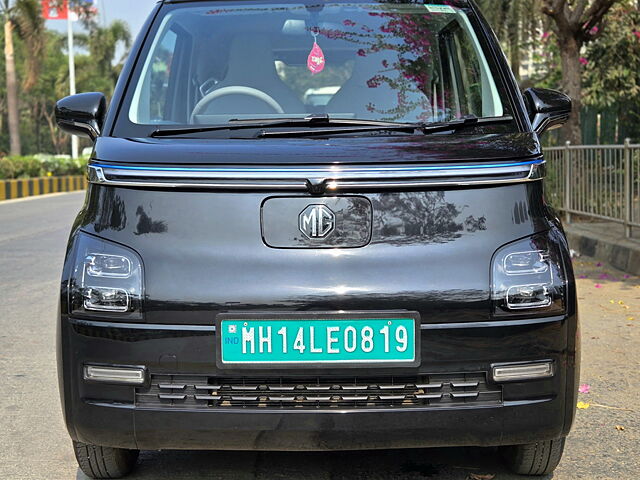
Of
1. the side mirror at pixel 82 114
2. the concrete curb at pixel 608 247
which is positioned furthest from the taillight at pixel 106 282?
the concrete curb at pixel 608 247

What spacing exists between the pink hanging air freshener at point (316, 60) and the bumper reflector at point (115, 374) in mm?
1558

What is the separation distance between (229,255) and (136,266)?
10.7 inches

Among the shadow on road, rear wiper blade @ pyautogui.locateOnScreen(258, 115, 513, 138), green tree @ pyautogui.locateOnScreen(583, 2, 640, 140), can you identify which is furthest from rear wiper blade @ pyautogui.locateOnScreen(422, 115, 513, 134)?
green tree @ pyautogui.locateOnScreen(583, 2, 640, 140)

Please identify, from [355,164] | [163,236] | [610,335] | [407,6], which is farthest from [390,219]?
[610,335]

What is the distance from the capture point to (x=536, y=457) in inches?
129

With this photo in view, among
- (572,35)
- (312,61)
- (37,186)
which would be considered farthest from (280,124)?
(37,186)

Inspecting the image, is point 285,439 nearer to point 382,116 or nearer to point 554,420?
point 554,420

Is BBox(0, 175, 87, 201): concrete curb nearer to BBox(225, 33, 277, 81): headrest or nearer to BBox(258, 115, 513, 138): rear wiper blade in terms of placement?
BBox(225, 33, 277, 81): headrest

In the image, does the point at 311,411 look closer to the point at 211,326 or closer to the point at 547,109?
the point at 211,326

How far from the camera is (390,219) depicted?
116 inches

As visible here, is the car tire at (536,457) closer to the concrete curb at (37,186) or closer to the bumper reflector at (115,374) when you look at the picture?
the bumper reflector at (115,374)

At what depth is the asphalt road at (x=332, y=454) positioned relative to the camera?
3463 mm

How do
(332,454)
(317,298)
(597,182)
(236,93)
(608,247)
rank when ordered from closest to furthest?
(317,298), (332,454), (236,93), (608,247), (597,182)

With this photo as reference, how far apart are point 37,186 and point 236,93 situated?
2219 cm
